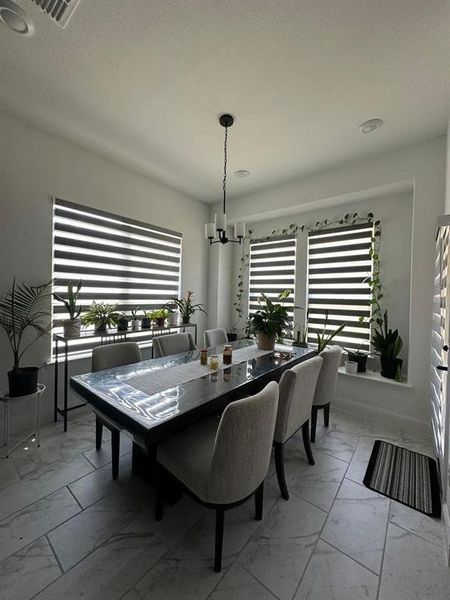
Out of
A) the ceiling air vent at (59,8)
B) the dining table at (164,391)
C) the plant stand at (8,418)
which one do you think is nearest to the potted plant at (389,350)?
the dining table at (164,391)

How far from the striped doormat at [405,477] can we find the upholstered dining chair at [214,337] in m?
1.94

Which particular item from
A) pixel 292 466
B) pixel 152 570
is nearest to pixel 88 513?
pixel 152 570

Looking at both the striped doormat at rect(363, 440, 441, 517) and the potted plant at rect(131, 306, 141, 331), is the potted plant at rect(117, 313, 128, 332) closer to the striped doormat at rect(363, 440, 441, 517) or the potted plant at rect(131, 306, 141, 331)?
the potted plant at rect(131, 306, 141, 331)

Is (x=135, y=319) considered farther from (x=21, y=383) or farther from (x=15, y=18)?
(x=15, y=18)

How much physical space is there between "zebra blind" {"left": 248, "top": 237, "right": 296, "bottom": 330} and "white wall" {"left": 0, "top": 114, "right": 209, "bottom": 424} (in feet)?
6.54

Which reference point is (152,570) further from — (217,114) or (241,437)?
(217,114)

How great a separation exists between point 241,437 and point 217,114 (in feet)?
8.22

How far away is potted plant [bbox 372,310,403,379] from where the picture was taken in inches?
111

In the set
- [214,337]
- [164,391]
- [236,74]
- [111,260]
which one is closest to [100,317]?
[111,260]

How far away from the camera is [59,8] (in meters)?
1.41

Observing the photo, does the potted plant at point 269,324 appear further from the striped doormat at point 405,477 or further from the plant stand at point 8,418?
the plant stand at point 8,418

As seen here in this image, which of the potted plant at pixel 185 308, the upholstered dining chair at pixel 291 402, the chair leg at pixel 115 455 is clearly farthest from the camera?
the potted plant at pixel 185 308

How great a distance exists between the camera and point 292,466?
2.04 m

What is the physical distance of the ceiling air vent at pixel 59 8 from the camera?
4.53ft
